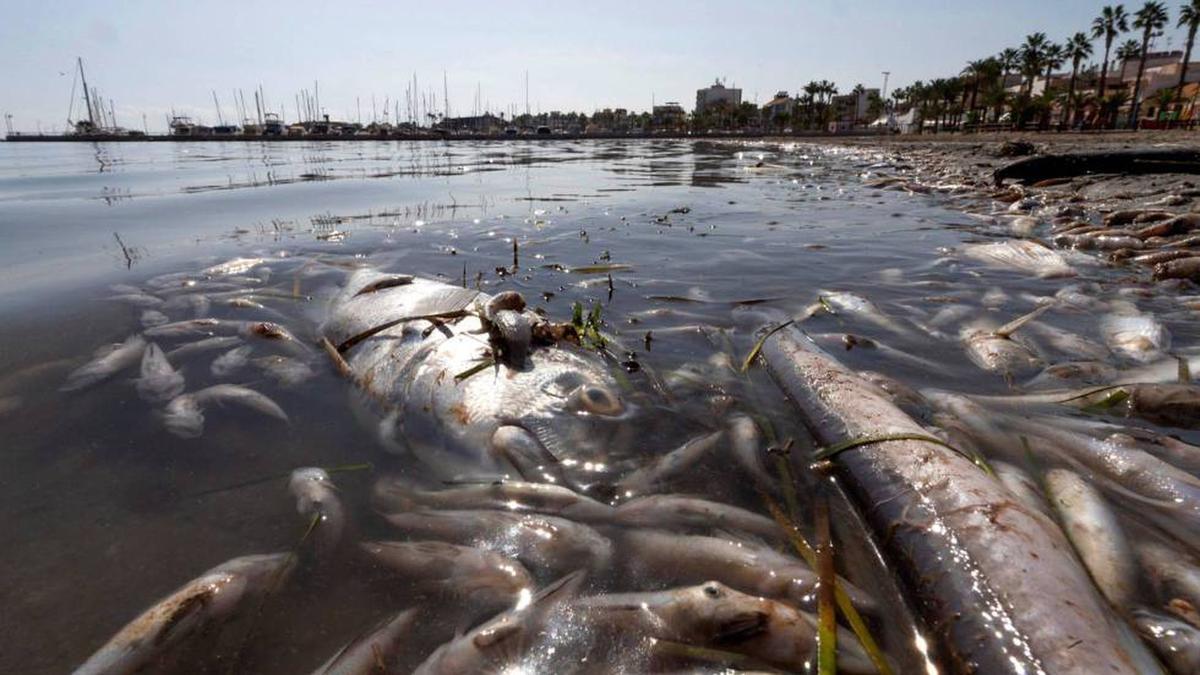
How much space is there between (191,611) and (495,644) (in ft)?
3.46

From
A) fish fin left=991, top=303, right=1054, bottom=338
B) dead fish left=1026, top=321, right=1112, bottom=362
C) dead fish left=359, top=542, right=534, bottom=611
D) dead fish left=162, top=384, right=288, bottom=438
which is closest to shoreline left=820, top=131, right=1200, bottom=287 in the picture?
fish fin left=991, top=303, right=1054, bottom=338

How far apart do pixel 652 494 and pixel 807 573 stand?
77cm

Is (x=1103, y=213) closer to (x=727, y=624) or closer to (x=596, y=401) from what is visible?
(x=596, y=401)

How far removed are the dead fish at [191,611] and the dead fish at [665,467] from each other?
1.42 m

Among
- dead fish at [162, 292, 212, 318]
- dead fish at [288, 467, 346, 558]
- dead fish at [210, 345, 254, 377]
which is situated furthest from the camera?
dead fish at [162, 292, 212, 318]

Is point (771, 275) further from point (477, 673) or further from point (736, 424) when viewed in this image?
point (477, 673)

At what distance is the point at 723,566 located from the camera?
2.15 meters

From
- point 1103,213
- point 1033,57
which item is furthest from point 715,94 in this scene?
point 1103,213

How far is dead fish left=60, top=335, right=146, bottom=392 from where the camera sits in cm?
374

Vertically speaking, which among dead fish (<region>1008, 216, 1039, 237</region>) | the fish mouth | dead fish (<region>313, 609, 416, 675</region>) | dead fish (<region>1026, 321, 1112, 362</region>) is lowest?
dead fish (<region>313, 609, 416, 675</region>)

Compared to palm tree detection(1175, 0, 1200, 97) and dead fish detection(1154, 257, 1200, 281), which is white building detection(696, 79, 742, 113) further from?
dead fish detection(1154, 257, 1200, 281)

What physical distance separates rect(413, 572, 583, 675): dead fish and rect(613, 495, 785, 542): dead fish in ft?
1.72

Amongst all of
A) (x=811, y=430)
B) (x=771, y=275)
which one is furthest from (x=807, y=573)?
(x=771, y=275)

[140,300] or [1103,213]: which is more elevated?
[1103,213]
